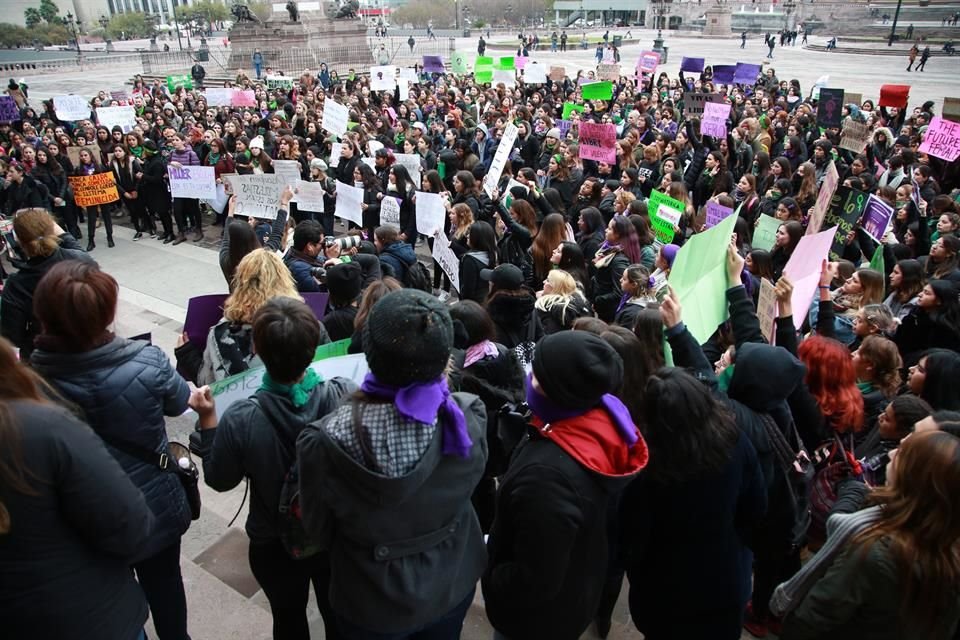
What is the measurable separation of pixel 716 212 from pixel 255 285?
5.13 m

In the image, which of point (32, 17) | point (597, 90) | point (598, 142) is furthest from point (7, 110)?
point (32, 17)

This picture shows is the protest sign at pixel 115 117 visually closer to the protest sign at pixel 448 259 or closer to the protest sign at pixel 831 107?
Result: the protest sign at pixel 448 259

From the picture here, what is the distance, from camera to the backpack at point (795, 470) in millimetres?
2685

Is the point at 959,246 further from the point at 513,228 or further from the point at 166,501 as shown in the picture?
the point at 166,501

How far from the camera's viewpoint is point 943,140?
9.33m

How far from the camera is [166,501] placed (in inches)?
110

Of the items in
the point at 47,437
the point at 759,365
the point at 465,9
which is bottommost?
the point at 759,365

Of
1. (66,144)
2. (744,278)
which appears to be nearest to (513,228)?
(744,278)

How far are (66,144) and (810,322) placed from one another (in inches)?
516

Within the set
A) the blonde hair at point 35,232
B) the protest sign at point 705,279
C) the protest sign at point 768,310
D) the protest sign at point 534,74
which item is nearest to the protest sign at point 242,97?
the protest sign at point 534,74

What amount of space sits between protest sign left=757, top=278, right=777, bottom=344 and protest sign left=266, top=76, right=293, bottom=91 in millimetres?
22508

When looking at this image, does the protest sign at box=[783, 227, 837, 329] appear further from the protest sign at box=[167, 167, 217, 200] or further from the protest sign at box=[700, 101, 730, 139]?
the protest sign at box=[167, 167, 217, 200]

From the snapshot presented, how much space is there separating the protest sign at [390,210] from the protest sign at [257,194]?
128cm

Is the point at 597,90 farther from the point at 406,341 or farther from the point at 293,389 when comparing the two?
the point at 406,341
